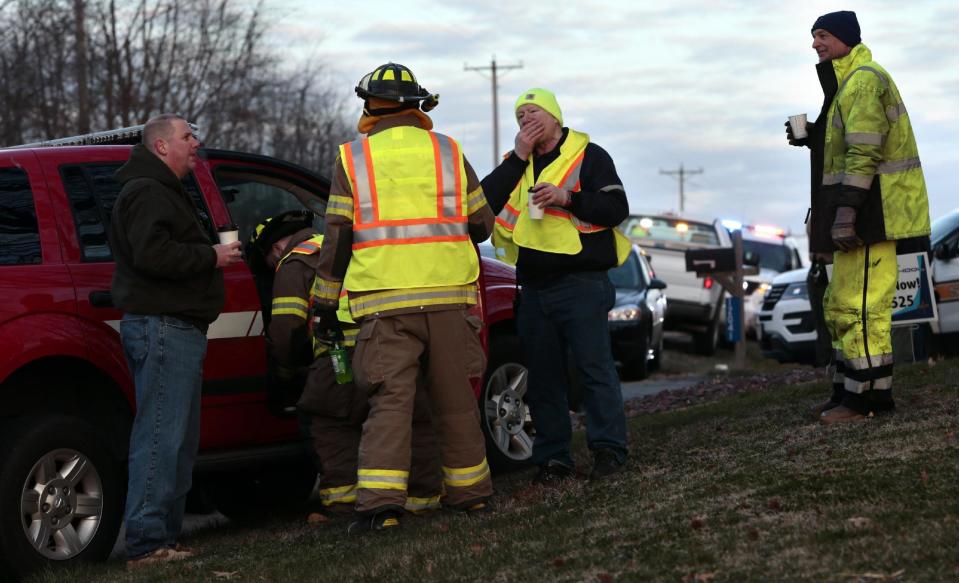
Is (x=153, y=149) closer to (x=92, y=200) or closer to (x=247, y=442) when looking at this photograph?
(x=92, y=200)

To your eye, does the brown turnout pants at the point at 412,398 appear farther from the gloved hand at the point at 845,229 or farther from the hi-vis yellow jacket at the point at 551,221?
the gloved hand at the point at 845,229

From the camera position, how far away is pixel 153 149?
247 inches

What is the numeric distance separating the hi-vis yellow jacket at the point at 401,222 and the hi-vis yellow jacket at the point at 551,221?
91 centimetres

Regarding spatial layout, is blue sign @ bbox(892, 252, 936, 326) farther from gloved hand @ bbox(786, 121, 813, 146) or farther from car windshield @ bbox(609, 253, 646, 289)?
car windshield @ bbox(609, 253, 646, 289)

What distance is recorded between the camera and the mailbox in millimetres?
17828

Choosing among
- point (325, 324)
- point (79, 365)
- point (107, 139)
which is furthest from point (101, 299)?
point (107, 139)

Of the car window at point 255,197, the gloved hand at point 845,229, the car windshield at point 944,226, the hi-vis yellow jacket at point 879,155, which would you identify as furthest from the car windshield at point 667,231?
the gloved hand at point 845,229

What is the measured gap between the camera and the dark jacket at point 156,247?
19.7 feet

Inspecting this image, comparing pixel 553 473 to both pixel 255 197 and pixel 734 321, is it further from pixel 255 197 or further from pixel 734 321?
pixel 734 321

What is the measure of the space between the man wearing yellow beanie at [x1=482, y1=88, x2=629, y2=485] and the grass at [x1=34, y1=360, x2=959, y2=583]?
13.3 inches

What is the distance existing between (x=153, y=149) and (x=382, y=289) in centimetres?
113

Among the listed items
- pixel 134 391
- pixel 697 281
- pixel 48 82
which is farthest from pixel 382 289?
pixel 48 82

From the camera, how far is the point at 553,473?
732 centimetres

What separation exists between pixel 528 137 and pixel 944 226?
24.4 ft
